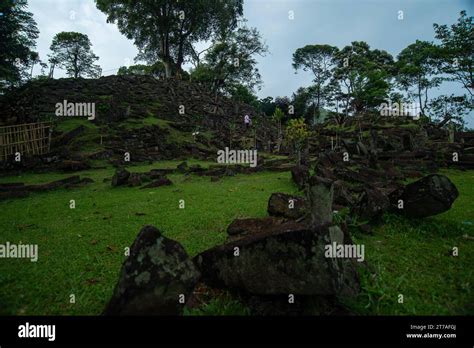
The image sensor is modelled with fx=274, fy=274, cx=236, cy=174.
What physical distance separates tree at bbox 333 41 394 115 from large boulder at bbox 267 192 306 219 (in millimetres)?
32986

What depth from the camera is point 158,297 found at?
2.27 metres

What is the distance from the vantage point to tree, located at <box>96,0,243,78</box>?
3212cm

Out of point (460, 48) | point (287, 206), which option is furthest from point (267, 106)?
point (287, 206)

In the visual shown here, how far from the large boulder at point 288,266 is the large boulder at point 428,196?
254 cm

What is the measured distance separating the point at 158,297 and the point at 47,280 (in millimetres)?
1856

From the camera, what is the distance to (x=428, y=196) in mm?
4410

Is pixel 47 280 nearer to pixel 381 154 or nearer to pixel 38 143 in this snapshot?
pixel 381 154

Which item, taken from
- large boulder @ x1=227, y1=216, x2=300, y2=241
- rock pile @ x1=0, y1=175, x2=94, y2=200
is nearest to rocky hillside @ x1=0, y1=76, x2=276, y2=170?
rock pile @ x1=0, y1=175, x2=94, y2=200

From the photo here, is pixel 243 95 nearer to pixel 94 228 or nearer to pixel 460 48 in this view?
pixel 460 48

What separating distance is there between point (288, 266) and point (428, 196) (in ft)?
10.8

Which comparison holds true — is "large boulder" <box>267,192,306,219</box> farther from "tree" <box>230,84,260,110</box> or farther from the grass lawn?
"tree" <box>230,84,260,110</box>

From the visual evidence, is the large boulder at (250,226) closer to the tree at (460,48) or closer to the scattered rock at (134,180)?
the scattered rock at (134,180)

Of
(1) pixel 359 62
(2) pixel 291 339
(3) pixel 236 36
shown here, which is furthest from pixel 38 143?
(1) pixel 359 62

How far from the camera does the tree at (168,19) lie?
3212cm
